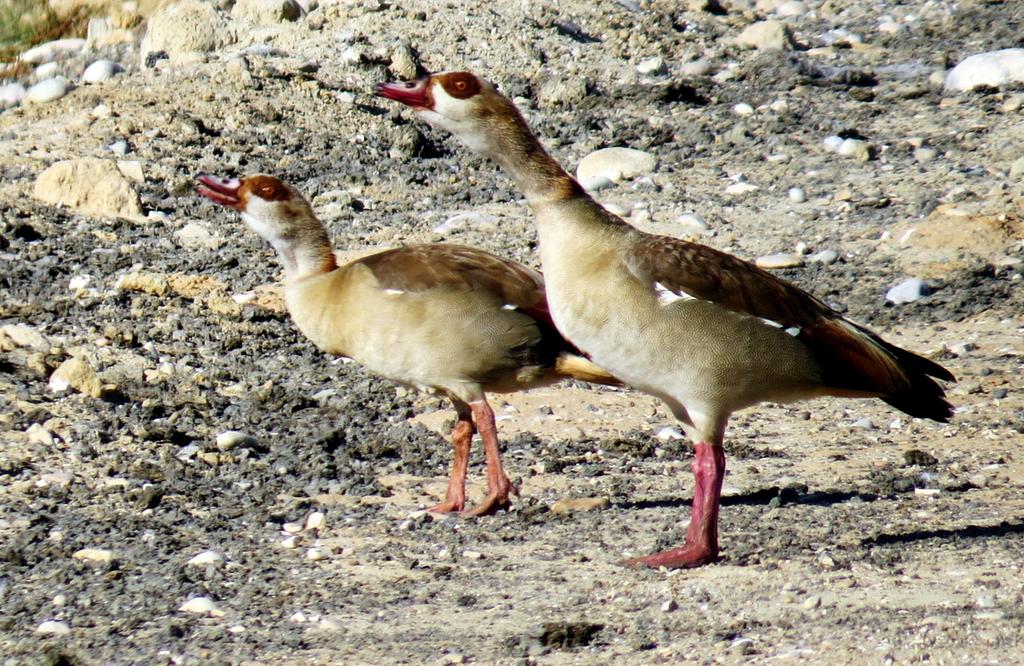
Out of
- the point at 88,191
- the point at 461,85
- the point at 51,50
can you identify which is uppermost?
the point at 461,85

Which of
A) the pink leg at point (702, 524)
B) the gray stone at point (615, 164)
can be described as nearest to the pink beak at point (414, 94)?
the pink leg at point (702, 524)

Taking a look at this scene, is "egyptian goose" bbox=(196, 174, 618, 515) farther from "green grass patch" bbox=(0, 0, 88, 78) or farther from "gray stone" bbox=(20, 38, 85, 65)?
"gray stone" bbox=(20, 38, 85, 65)

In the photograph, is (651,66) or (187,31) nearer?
(187,31)

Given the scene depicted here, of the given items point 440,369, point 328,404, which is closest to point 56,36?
point 328,404

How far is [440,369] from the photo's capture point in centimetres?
689

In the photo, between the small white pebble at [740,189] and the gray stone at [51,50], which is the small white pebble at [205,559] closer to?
the small white pebble at [740,189]

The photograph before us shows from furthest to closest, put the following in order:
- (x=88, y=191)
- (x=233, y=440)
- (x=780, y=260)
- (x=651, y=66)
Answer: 1. (x=651, y=66)
2. (x=88, y=191)
3. (x=780, y=260)
4. (x=233, y=440)

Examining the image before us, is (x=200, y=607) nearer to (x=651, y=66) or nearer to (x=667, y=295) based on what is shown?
(x=667, y=295)

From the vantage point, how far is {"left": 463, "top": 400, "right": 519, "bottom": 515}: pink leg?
22.1 feet

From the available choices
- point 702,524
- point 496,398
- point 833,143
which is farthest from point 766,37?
point 702,524

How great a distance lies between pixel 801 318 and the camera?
5980 mm

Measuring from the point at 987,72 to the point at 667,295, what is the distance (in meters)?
8.07

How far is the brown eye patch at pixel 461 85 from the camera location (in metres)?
6.47

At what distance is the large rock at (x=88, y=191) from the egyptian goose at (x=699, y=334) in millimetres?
5239
